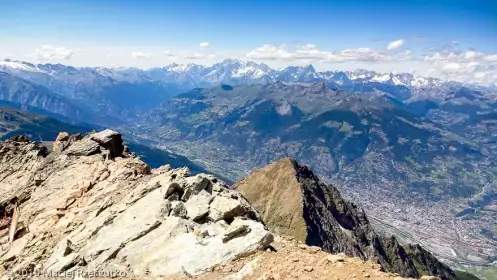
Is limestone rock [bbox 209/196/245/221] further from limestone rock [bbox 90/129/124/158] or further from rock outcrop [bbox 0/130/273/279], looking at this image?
limestone rock [bbox 90/129/124/158]

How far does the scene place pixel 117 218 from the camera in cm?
Result: 4200

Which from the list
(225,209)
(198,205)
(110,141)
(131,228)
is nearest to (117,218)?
(131,228)

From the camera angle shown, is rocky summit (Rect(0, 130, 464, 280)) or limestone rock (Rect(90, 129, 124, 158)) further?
limestone rock (Rect(90, 129, 124, 158))

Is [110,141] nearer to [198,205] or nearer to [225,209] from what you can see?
[198,205]

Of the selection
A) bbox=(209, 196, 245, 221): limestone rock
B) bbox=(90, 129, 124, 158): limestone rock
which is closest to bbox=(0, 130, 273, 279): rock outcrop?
bbox=(209, 196, 245, 221): limestone rock

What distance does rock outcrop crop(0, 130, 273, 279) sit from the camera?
110ft

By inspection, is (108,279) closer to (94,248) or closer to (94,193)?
(94,248)

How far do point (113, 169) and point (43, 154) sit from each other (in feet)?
73.3

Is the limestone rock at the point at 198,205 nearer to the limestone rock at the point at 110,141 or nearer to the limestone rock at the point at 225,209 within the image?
the limestone rock at the point at 225,209

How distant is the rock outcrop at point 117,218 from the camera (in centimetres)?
3366

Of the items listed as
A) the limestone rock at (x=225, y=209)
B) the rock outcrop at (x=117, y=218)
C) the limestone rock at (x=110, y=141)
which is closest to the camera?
the rock outcrop at (x=117, y=218)

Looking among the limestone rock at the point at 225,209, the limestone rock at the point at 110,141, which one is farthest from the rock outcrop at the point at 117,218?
the limestone rock at the point at 110,141

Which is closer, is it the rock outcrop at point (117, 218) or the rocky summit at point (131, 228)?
the rocky summit at point (131, 228)

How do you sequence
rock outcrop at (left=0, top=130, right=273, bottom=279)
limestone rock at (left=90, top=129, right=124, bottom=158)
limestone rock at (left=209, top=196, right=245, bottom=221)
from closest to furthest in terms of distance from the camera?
rock outcrop at (left=0, top=130, right=273, bottom=279) < limestone rock at (left=209, top=196, right=245, bottom=221) < limestone rock at (left=90, top=129, right=124, bottom=158)
